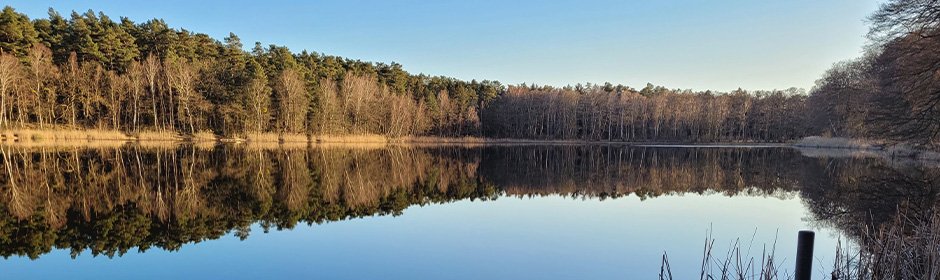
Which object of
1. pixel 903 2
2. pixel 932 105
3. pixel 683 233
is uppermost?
pixel 903 2

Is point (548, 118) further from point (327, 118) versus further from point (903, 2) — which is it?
point (903, 2)

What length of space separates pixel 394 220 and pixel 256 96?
40.4 meters

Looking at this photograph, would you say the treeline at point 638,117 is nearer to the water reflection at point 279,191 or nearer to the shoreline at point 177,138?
the shoreline at point 177,138

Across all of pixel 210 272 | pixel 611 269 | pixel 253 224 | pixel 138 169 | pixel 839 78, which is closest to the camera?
pixel 210 272

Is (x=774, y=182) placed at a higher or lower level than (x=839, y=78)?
lower

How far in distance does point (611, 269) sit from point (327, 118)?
47.8 meters

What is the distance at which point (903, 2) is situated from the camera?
14.7m

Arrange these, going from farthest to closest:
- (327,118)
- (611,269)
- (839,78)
A: 1. (327,118)
2. (839,78)
3. (611,269)

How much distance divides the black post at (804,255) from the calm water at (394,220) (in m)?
3.14

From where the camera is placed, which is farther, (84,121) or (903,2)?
(84,121)

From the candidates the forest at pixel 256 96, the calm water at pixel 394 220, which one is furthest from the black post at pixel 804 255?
the forest at pixel 256 96

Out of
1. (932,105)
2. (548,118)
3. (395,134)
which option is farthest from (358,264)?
(548,118)

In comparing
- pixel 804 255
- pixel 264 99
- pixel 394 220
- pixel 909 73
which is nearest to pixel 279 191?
pixel 394 220

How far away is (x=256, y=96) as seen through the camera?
46094 millimetres
